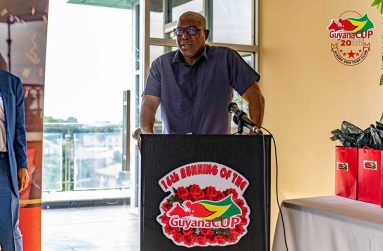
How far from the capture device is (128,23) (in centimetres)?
779

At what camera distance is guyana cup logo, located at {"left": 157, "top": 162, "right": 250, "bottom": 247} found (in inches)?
62.2

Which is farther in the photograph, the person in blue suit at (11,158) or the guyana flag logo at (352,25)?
the guyana flag logo at (352,25)

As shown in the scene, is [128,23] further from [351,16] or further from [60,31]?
[351,16]

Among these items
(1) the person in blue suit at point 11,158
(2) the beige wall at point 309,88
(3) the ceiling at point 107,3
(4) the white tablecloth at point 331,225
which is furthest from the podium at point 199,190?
(3) the ceiling at point 107,3

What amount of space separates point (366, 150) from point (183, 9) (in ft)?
11.1

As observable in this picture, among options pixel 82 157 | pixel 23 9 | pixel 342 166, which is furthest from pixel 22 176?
pixel 82 157

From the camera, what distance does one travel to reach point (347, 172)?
77.0 inches

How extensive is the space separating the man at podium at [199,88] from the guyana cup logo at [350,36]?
1.81m

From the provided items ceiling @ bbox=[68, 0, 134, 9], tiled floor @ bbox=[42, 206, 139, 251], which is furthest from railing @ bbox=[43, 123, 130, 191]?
ceiling @ bbox=[68, 0, 134, 9]

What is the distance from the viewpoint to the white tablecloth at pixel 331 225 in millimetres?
1534

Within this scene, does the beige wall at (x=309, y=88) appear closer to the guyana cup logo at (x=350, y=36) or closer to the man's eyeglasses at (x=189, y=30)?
the guyana cup logo at (x=350, y=36)

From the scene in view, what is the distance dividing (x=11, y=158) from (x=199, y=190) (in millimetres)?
1705

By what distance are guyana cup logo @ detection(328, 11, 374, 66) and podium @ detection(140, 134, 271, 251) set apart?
2.42 m

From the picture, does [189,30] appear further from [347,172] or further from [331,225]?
[331,225]
